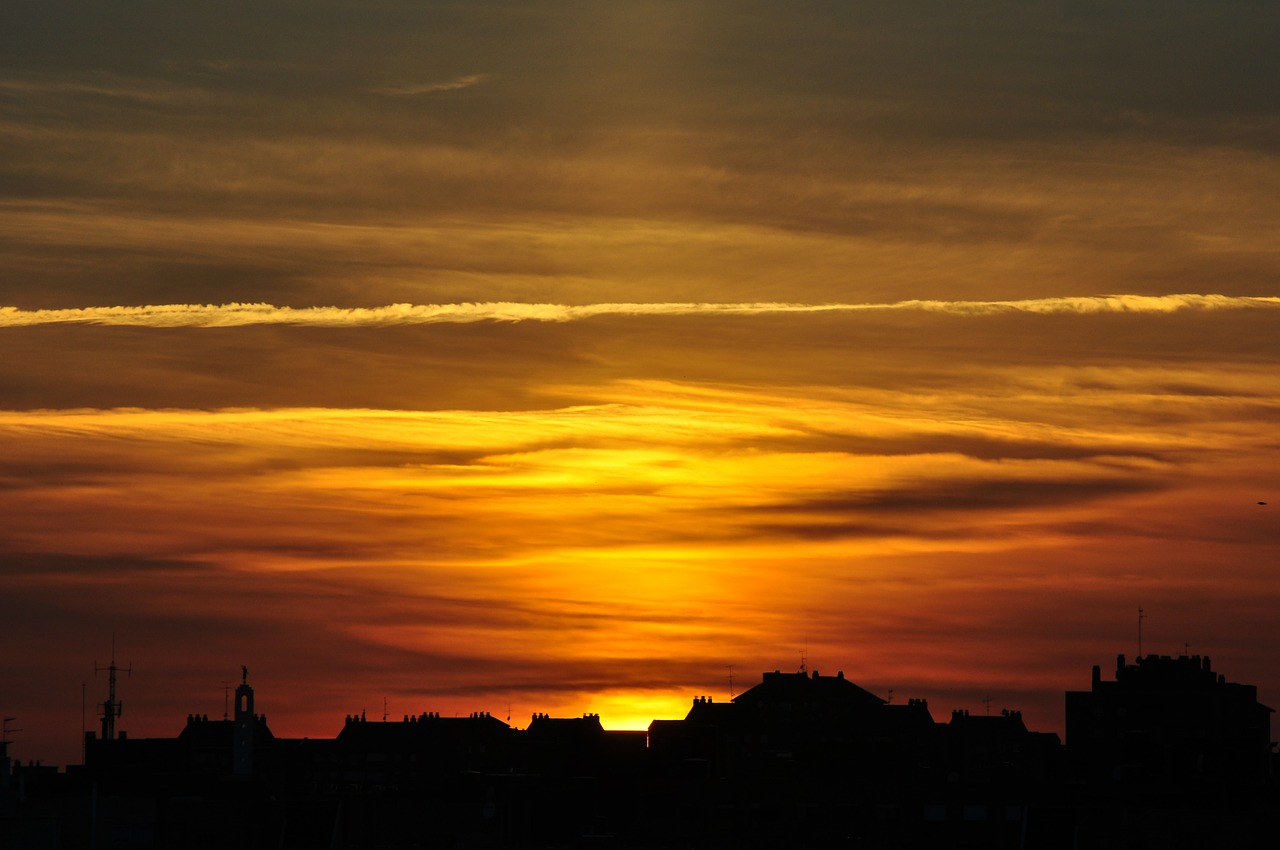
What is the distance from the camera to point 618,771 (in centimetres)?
16738

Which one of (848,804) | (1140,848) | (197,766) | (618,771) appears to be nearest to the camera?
(1140,848)

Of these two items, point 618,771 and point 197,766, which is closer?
point 618,771

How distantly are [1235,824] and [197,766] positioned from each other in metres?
107

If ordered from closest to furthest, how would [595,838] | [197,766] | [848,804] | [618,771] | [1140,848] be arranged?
1. [1140,848]
2. [595,838]
3. [848,804]
4. [618,771]
5. [197,766]

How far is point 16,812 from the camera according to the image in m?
125

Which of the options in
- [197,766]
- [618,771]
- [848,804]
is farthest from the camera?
[197,766]

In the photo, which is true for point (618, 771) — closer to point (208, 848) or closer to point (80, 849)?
point (208, 848)

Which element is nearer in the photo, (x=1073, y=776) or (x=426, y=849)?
(x=426, y=849)

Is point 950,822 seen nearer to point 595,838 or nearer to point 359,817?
point 595,838

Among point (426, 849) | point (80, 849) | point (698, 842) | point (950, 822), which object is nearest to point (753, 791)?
point (698, 842)

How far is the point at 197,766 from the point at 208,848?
60511mm

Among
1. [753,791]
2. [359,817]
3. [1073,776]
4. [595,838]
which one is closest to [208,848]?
[359,817]

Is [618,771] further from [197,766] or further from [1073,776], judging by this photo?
[197,766]

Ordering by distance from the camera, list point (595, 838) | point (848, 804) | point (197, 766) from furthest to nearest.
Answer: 1. point (197, 766)
2. point (848, 804)
3. point (595, 838)
